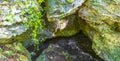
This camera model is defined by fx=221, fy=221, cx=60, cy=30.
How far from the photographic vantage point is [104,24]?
3.96 metres

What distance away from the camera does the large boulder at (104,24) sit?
151 inches

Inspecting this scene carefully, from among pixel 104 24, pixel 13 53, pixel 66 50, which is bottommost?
pixel 66 50

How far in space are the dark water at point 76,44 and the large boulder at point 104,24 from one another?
31cm

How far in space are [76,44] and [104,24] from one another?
0.91 meters

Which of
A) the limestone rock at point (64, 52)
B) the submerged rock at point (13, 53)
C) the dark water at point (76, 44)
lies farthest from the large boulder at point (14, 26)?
the dark water at point (76, 44)

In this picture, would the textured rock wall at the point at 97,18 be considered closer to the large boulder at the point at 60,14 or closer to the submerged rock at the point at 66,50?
the large boulder at the point at 60,14

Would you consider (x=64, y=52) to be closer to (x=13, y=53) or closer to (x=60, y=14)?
(x=60, y=14)

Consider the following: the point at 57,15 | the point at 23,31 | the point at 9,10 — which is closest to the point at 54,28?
the point at 57,15

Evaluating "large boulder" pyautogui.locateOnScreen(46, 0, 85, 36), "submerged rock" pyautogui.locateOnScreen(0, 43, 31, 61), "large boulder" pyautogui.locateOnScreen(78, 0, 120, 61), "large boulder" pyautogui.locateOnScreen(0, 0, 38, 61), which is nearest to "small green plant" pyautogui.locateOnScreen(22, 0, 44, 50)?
"large boulder" pyautogui.locateOnScreen(0, 0, 38, 61)

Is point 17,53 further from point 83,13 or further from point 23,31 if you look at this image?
point 83,13

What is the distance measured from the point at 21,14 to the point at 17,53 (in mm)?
694

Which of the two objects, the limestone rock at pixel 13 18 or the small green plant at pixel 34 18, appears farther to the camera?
the small green plant at pixel 34 18

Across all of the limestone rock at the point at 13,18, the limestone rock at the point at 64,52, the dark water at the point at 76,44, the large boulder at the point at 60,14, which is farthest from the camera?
the dark water at the point at 76,44

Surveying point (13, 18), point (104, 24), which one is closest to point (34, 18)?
point (13, 18)
